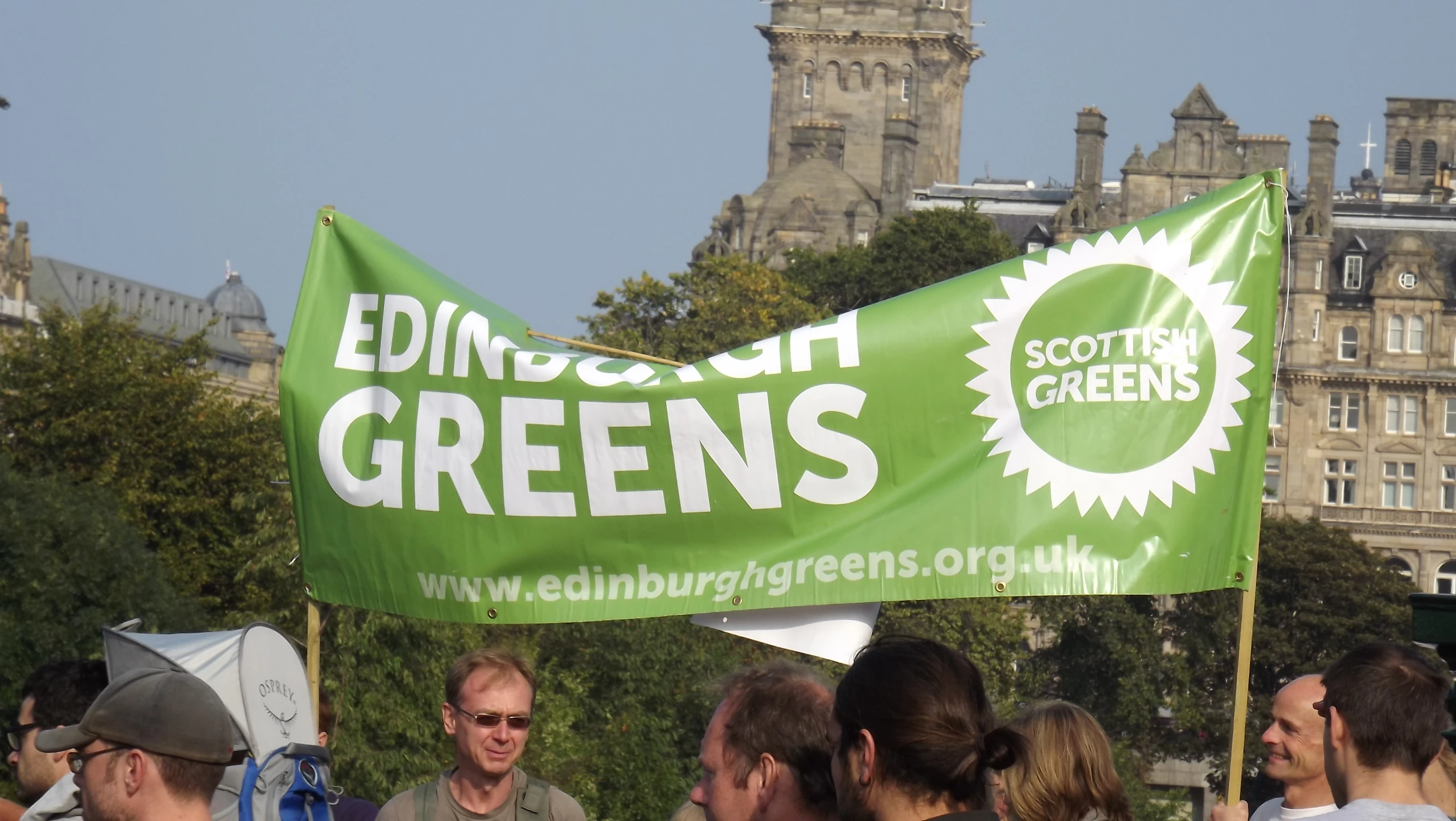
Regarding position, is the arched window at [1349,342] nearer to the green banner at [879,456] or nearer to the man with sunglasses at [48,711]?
the green banner at [879,456]

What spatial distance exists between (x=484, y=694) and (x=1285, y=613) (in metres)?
71.1

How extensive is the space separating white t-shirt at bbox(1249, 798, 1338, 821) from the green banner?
0.89 metres

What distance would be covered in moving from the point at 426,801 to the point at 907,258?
8254 cm

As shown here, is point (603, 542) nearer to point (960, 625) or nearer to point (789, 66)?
point (960, 625)

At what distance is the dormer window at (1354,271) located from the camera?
96.9 m

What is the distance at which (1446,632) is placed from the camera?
687 cm

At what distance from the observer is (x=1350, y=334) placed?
97688 millimetres

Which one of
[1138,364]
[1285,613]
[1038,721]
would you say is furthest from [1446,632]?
[1285,613]

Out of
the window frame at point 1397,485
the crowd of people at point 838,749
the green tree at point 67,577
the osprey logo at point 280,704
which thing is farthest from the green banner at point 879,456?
the window frame at point 1397,485

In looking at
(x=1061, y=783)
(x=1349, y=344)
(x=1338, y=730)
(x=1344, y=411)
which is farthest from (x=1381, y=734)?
(x=1344, y=411)

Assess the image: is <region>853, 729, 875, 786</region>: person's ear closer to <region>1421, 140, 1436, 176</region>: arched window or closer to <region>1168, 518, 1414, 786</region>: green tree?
<region>1168, 518, 1414, 786</region>: green tree

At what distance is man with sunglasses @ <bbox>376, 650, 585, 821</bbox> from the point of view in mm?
7961

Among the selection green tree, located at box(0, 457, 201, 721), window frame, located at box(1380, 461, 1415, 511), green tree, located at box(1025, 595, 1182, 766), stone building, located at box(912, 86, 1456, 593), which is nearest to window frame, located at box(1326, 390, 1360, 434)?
stone building, located at box(912, 86, 1456, 593)

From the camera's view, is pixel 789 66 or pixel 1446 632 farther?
pixel 789 66
